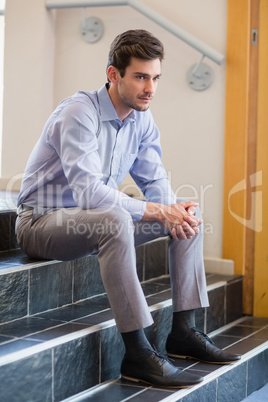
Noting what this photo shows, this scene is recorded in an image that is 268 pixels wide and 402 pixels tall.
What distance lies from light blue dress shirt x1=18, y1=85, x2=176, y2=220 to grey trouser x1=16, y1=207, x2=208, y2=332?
0.07 metres

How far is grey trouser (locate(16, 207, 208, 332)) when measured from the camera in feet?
5.78

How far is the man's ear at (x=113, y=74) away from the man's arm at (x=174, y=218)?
1.48 ft

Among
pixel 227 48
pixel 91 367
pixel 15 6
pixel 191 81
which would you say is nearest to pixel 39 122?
pixel 15 6

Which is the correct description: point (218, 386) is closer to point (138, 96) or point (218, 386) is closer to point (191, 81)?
point (138, 96)

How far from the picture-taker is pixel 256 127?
114 inches

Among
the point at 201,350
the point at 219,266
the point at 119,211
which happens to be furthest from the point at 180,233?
the point at 219,266

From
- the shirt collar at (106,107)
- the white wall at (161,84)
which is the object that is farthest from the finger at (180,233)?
the white wall at (161,84)

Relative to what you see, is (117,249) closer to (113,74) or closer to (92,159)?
(92,159)

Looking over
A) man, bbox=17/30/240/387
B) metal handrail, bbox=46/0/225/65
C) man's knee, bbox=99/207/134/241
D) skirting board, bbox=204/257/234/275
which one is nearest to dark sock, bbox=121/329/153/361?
man, bbox=17/30/240/387

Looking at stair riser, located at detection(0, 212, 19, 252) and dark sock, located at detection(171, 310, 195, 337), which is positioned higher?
stair riser, located at detection(0, 212, 19, 252)

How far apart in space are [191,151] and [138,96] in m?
0.98

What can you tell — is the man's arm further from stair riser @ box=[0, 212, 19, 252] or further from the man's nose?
stair riser @ box=[0, 212, 19, 252]

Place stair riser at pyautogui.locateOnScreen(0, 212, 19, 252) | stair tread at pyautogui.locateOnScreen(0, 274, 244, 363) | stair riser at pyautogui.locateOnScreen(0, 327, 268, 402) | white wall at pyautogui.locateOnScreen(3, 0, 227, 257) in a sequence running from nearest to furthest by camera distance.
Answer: stair riser at pyautogui.locateOnScreen(0, 327, 268, 402) → stair tread at pyautogui.locateOnScreen(0, 274, 244, 363) → stair riser at pyautogui.locateOnScreen(0, 212, 19, 252) → white wall at pyautogui.locateOnScreen(3, 0, 227, 257)

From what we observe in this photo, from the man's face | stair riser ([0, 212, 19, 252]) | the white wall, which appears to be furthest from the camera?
the white wall
